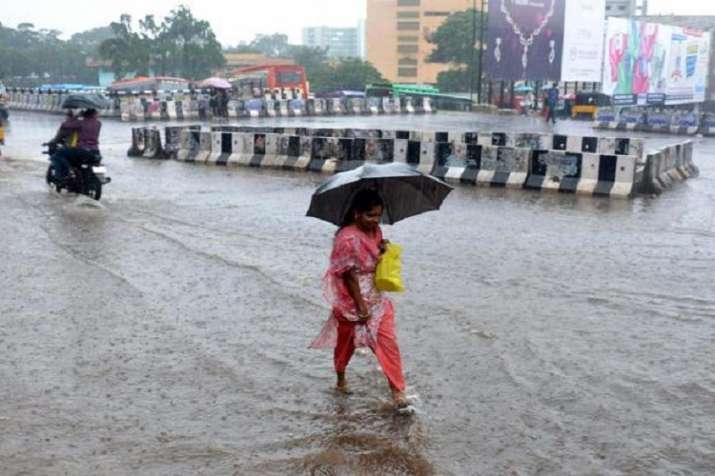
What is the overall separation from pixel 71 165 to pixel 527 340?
921 centimetres

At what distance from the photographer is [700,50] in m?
67.7

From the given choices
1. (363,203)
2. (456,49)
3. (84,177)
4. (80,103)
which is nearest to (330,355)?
(363,203)

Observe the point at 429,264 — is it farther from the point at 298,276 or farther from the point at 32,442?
the point at 32,442

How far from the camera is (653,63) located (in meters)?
58.3

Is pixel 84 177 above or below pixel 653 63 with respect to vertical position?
below

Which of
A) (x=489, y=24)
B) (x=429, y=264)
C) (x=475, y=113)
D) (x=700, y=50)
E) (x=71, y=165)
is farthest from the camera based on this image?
(x=700, y=50)

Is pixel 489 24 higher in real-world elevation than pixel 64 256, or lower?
higher

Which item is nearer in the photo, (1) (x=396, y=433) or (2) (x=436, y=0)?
(1) (x=396, y=433)

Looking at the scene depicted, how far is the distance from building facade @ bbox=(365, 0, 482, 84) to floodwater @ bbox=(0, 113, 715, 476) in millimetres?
143093

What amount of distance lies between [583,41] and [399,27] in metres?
108

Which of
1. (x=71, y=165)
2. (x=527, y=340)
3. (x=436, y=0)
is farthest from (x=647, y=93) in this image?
(x=436, y=0)

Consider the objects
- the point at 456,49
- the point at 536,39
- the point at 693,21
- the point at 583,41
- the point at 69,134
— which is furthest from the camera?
the point at 456,49

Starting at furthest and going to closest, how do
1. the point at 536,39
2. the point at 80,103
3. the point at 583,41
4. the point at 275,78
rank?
the point at 275,78, the point at 583,41, the point at 536,39, the point at 80,103

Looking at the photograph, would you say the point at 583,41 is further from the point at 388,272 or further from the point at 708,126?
the point at 388,272
